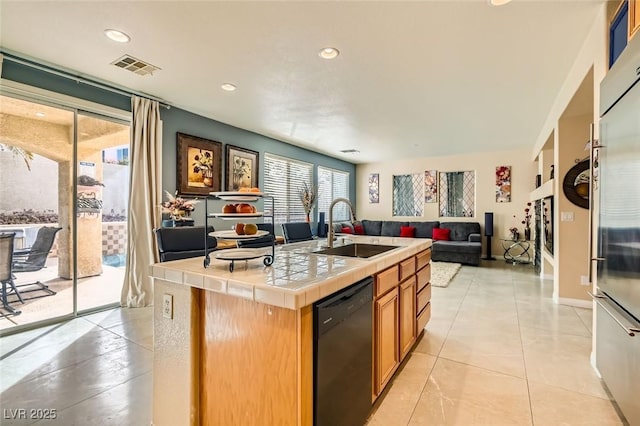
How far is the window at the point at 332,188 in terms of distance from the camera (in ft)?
24.2

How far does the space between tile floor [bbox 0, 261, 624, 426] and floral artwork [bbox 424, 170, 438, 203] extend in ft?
15.3

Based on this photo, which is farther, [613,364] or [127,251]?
[127,251]

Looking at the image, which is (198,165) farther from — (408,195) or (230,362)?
(408,195)

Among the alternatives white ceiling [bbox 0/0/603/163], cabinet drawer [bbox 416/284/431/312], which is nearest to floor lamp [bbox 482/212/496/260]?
white ceiling [bbox 0/0/603/163]

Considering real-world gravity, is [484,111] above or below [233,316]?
above

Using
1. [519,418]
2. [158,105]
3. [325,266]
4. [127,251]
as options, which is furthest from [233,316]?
[158,105]

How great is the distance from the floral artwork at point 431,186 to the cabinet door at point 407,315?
5.96 meters

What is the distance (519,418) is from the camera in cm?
167

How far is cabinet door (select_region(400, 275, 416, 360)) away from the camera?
6.84 feet

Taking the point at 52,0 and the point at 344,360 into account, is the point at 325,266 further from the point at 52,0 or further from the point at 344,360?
the point at 52,0

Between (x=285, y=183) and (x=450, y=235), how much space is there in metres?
4.17

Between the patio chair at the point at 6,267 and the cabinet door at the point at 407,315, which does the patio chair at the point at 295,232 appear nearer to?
the cabinet door at the point at 407,315

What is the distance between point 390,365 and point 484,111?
150 inches

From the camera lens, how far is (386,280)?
1.80m
